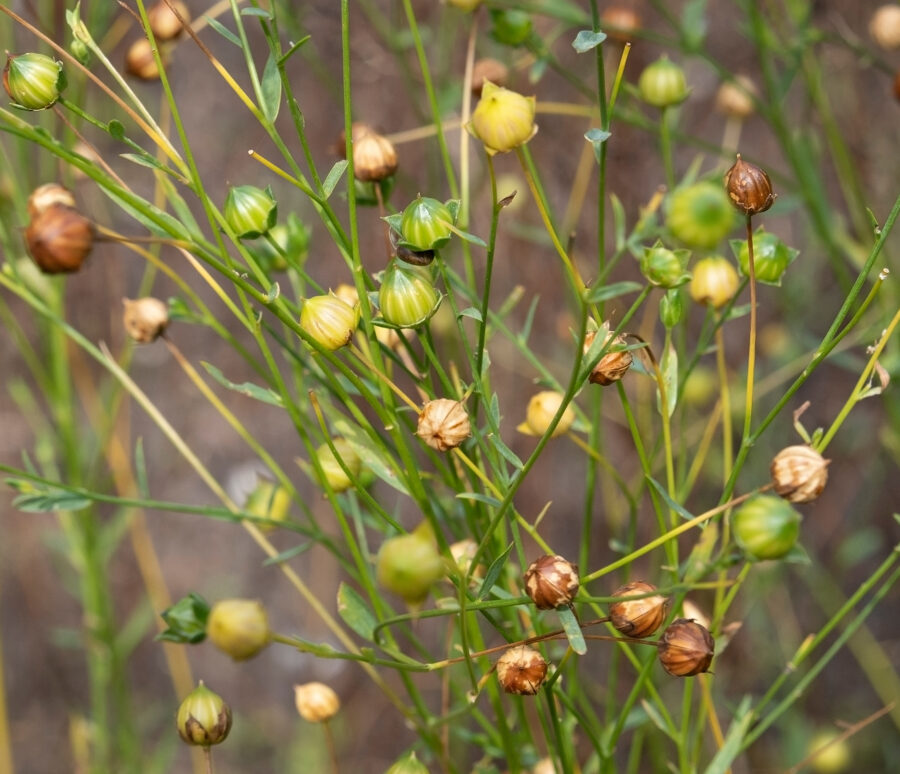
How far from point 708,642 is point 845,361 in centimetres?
44

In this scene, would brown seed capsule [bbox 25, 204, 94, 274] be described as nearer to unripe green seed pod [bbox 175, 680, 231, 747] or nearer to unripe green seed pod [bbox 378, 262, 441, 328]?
unripe green seed pod [bbox 378, 262, 441, 328]

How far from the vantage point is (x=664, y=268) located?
1.28ft

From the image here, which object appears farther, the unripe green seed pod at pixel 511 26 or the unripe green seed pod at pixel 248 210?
the unripe green seed pod at pixel 511 26

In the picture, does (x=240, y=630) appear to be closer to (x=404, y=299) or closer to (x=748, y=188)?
(x=404, y=299)

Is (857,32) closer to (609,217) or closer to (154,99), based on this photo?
(609,217)

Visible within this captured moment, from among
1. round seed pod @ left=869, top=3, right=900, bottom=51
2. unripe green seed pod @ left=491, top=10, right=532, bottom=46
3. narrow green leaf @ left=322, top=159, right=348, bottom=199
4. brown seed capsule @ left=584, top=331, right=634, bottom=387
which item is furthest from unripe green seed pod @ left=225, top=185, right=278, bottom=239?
round seed pod @ left=869, top=3, right=900, bottom=51

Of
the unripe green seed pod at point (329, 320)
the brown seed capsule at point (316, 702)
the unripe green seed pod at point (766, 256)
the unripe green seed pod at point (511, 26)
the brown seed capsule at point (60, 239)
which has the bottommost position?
the brown seed capsule at point (316, 702)

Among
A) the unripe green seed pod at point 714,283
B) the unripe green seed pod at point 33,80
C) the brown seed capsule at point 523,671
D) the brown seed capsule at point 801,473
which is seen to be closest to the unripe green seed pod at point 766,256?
the unripe green seed pod at point 714,283

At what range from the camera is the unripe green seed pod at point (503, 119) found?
1.22ft

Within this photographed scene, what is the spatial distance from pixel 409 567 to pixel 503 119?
194mm

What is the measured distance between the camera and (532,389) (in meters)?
1.42

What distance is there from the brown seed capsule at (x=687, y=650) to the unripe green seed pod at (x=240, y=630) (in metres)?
0.18

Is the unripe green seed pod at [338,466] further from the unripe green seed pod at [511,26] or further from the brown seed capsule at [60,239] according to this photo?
the unripe green seed pod at [511,26]

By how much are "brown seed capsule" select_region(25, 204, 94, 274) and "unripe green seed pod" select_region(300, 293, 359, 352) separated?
0.31 ft
